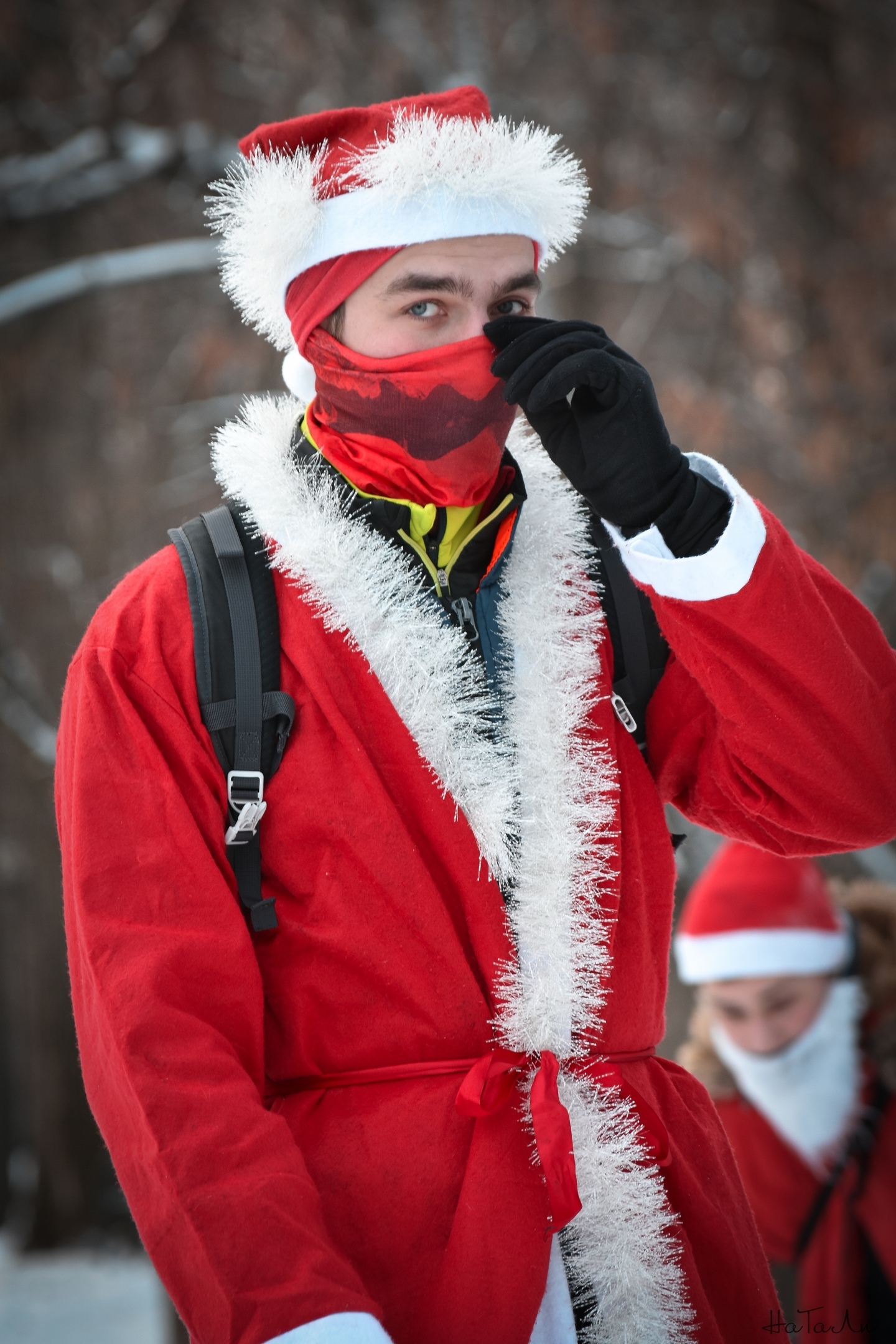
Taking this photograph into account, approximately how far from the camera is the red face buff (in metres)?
1.74

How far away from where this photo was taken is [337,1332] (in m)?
1.27

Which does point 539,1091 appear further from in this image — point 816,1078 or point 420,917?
point 816,1078

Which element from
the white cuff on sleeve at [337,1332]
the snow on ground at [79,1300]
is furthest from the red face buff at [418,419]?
the snow on ground at [79,1300]

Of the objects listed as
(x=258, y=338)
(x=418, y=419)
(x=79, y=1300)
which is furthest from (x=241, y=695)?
(x=79, y=1300)

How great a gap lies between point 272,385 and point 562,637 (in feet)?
12.7

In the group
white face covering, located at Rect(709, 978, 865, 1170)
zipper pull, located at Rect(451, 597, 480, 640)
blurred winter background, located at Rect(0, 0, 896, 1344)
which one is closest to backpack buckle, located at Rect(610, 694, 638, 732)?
zipper pull, located at Rect(451, 597, 480, 640)

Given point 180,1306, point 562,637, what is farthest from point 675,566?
point 180,1306

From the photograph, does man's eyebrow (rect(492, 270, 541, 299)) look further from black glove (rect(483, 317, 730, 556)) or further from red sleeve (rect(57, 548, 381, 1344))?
red sleeve (rect(57, 548, 381, 1344))

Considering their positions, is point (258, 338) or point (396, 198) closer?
point (396, 198)

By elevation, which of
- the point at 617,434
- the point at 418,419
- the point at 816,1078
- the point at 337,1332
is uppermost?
the point at 418,419

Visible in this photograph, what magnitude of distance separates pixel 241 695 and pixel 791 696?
30.1 inches

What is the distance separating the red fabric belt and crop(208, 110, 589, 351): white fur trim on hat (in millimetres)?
1215

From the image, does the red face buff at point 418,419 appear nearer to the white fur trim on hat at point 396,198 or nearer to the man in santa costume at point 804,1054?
the white fur trim on hat at point 396,198

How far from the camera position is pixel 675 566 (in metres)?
1.53
